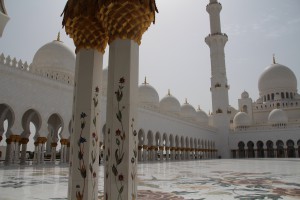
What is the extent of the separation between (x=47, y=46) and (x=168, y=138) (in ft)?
31.8

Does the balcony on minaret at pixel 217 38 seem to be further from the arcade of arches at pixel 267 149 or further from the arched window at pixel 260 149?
the arched window at pixel 260 149

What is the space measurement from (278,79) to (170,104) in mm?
12544

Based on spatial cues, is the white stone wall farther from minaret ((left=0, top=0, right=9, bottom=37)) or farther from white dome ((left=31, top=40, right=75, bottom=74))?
minaret ((left=0, top=0, right=9, bottom=37))

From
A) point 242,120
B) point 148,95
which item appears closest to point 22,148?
point 148,95

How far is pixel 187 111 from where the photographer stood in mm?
26516

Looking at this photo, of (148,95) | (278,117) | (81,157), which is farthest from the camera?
(278,117)

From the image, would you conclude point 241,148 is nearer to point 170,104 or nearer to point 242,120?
point 242,120

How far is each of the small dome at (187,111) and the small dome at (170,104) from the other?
284cm

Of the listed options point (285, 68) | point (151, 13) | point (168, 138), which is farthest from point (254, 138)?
point (151, 13)

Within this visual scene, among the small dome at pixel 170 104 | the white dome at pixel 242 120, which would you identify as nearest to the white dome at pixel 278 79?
the white dome at pixel 242 120

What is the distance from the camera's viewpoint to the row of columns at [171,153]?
1631cm

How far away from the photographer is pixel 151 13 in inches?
69.2

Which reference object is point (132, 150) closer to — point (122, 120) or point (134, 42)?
point (122, 120)

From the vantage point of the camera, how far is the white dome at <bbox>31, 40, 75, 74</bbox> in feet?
45.1
